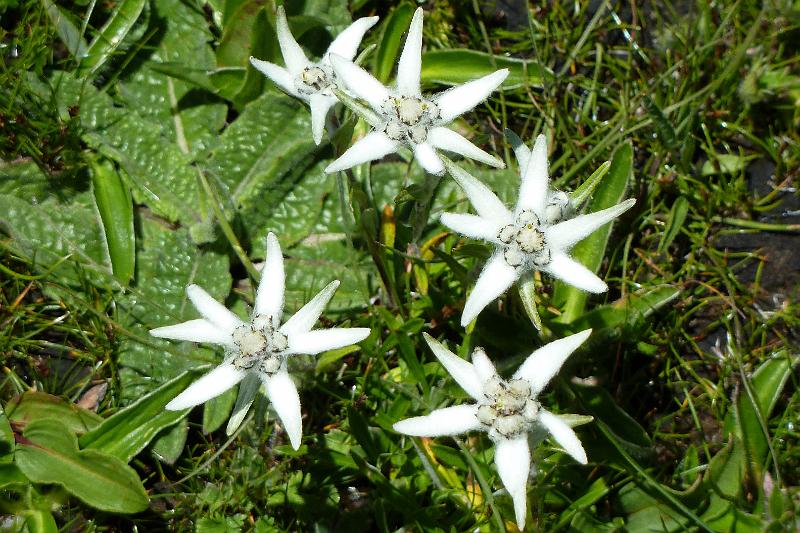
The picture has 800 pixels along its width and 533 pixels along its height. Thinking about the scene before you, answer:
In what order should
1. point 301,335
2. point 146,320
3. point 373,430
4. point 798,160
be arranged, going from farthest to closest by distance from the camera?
point 798,160, point 146,320, point 373,430, point 301,335

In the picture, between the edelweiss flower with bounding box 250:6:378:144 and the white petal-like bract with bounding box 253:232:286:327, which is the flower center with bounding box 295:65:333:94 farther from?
the white petal-like bract with bounding box 253:232:286:327

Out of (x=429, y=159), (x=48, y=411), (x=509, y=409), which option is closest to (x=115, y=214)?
(x=48, y=411)

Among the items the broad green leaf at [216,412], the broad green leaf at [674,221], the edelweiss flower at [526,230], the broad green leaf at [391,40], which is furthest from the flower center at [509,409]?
the broad green leaf at [391,40]

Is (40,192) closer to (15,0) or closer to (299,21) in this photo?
(15,0)

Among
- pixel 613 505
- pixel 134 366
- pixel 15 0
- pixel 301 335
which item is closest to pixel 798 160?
pixel 613 505

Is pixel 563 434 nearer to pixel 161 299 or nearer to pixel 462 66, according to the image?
pixel 161 299

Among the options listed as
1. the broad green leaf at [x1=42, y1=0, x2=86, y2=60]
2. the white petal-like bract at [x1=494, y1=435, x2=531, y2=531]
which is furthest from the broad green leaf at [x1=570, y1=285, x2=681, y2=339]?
the broad green leaf at [x1=42, y1=0, x2=86, y2=60]
